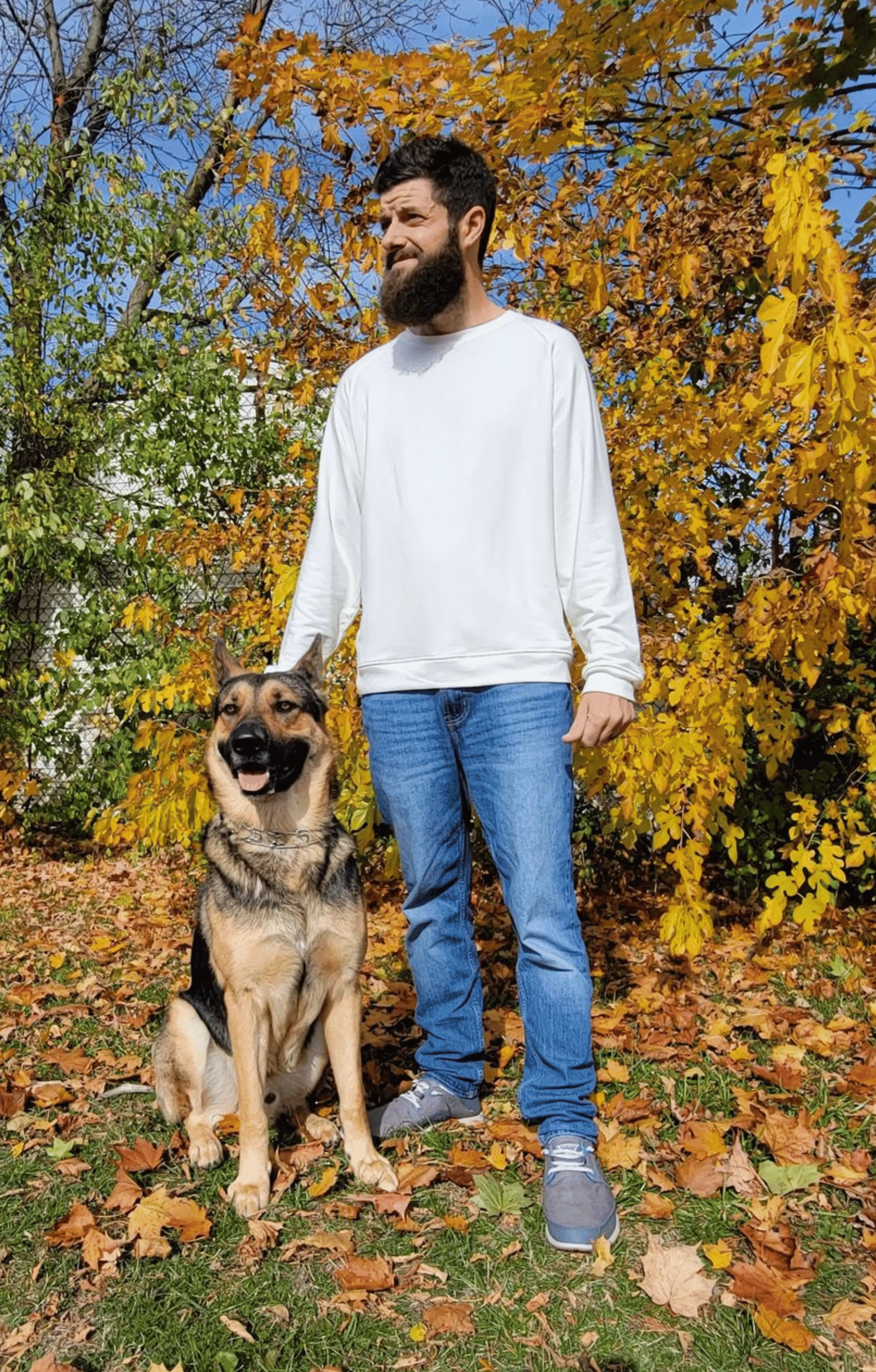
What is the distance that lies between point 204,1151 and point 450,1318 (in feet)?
3.32

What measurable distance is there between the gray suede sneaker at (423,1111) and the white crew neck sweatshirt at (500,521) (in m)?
1.29

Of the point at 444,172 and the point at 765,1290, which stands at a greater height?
the point at 444,172

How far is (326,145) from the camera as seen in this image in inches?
151

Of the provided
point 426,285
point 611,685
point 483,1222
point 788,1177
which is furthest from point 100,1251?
point 426,285

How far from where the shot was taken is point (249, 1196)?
2590 mm

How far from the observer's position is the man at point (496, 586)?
257cm

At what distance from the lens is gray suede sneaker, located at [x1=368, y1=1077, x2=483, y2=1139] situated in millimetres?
2947

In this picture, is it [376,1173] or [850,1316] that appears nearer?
[850,1316]

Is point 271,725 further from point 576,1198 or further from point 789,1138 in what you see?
point 789,1138

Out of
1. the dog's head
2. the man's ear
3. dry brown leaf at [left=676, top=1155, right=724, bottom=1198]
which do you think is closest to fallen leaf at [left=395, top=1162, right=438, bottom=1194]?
dry brown leaf at [left=676, top=1155, right=724, bottom=1198]

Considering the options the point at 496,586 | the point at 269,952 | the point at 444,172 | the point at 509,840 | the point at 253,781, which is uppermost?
the point at 444,172

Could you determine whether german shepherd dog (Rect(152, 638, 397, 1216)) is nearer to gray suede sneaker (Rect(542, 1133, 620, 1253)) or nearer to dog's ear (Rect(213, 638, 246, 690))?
dog's ear (Rect(213, 638, 246, 690))

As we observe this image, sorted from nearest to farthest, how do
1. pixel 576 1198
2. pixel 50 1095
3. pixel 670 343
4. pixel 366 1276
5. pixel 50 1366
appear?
1. pixel 50 1366
2. pixel 366 1276
3. pixel 576 1198
4. pixel 50 1095
5. pixel 670 343

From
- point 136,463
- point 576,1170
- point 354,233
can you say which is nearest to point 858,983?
point 576,1170
